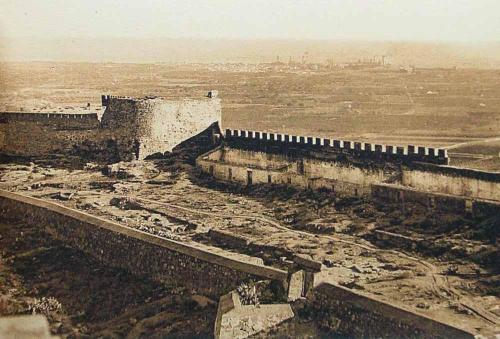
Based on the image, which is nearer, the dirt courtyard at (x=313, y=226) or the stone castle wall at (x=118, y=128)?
the dirt courtyard at (x=313, y=226)

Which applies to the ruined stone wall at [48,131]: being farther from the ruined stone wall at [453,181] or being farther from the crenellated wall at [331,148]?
the ruined stone wall at [453,181]

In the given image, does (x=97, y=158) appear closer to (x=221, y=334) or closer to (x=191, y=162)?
(x=191, y=162)

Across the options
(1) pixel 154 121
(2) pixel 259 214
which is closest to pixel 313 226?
(2) pixel 259 214

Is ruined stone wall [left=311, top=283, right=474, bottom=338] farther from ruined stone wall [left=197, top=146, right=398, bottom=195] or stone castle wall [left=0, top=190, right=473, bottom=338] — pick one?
ruined stone wall [left=197, top=146, right=398, bottom=195]

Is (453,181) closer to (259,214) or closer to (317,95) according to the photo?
(259,214)

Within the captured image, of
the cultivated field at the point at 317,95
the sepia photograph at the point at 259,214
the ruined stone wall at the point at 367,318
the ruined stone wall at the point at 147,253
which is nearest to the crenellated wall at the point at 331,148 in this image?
the sepia photograph at the point at 259,214

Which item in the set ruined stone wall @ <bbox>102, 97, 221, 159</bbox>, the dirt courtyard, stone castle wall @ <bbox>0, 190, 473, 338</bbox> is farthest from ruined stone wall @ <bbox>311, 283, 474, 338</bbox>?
ruined stone wall @ <bbox>102, 97, 221, 159</bbox>

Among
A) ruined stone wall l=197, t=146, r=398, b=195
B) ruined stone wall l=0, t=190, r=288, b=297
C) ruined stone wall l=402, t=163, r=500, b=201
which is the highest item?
ruined stone wall l=402, t=163, r=500, b=201
